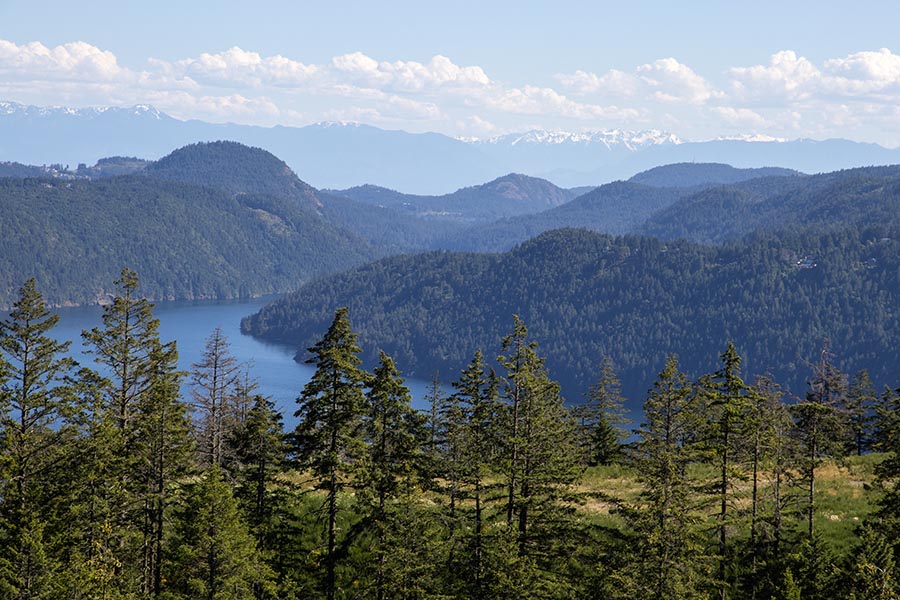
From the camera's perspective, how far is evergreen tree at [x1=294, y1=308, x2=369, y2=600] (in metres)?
35.0

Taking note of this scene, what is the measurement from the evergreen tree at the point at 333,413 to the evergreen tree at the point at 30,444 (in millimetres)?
10432

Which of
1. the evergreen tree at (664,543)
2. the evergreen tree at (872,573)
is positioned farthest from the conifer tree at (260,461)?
the evergreen tree at (872,573)

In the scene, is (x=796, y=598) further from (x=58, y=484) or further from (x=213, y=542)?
(x=58, y=484)

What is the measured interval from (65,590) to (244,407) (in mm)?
38357

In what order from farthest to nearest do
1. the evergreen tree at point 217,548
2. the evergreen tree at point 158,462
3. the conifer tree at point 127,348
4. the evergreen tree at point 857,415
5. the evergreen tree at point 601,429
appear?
1. the evergreen tree at point 857,415
2. the evergreen tree at point 601,429
3. the conifer tree at point 127,348
4. the evergreen tree at point 158,462
5. the evergreen tree at point 217,548

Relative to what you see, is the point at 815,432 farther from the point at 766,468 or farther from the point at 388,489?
the point at 388,489

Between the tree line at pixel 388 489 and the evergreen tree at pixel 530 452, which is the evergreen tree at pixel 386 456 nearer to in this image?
the tree line at pixel 388 489

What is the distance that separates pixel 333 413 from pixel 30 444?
1350 centimetres

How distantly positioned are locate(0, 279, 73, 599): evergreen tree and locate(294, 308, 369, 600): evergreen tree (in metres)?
10.4

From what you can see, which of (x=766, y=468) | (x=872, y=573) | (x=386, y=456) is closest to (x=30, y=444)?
(x=386, y=456)

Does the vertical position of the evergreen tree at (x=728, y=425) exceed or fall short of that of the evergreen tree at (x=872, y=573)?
it exceeds it

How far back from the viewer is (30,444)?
36938mm

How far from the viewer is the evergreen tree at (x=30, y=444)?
107 ft

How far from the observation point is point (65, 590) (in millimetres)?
30906
